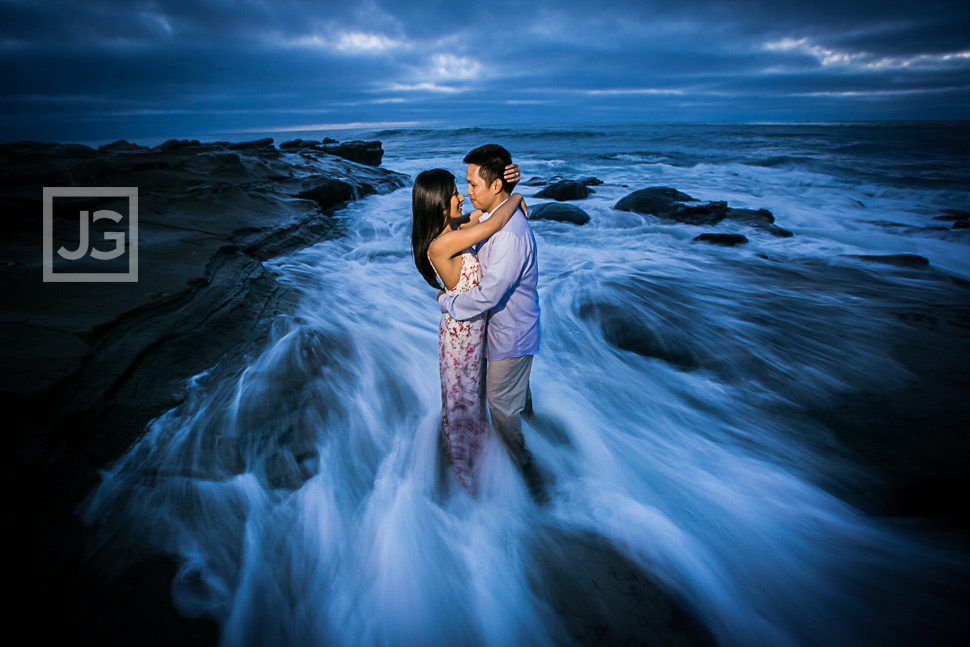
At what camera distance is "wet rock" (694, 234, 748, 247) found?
952 centimetres

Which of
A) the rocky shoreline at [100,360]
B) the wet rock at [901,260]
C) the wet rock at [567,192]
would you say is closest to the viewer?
the rocky shoreline at [100,360]

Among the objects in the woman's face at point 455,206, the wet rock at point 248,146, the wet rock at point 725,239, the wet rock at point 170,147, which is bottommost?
the woman's face at point 455,206

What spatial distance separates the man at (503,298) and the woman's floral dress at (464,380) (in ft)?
0.26

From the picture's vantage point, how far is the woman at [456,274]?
2.25 metres

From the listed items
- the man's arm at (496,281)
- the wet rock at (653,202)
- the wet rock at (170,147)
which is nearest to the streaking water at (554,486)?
the man's arm at (496,281)

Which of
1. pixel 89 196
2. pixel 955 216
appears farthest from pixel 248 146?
pixel 955 216

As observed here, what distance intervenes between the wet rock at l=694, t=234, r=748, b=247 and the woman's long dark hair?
30.8 ft

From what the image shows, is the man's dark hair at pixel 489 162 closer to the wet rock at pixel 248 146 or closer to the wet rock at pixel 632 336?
the wet rock at pixel 632 336

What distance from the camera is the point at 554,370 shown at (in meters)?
5.09

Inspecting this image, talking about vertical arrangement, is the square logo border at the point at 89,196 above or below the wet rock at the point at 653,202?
below

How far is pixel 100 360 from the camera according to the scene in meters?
3.10

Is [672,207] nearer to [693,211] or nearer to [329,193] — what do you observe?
[693,211]

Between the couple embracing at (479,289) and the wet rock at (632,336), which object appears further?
the wet rock at (632,336)

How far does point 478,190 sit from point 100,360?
3211mm
